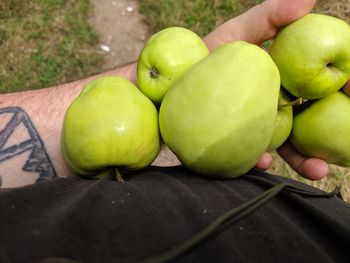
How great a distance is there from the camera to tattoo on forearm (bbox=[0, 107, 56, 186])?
146 cm

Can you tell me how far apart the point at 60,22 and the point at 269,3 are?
1436 millimetres

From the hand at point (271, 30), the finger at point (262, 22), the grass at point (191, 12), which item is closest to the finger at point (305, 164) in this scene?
the hand at point (271, 30)

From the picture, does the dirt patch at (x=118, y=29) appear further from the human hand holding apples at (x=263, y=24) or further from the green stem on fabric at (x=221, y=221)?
the green stem on fabric at (x=221, y=221)

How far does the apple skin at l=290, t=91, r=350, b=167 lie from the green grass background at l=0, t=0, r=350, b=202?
0.95 meters

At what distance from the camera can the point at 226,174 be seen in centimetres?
123

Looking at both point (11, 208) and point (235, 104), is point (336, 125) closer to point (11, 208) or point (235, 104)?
point (235, 104)

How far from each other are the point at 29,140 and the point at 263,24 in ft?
3.30

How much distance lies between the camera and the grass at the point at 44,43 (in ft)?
8.10

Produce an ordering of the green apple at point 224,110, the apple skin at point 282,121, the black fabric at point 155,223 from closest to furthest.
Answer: the black fabric at point 155,223 < the green apple at point 224,110 < the apple skin at point 282,121

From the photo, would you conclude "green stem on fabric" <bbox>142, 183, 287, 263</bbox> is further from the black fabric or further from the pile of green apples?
the pile of green apples

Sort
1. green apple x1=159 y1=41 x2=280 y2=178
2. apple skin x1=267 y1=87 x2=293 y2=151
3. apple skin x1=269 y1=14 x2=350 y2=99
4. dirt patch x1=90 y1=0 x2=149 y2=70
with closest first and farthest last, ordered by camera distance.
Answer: green apple x1=159 y1=41 x2=280 y2=178 < apple skin x1=269 y1=14 x2=350 y2=99 < apple skin x1=267 y1=87 x2=293 y2=151 < dirt patch x1=90 y1=0 x2=149 y2=70

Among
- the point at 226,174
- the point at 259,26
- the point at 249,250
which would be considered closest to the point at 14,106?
the point at 226,174

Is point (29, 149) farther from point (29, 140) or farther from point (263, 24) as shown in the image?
point (263, 24)

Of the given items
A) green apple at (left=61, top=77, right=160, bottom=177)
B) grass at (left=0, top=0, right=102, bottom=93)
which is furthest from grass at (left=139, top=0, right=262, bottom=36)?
green apple at (left=61, top=77, right=160, bottom=177)
